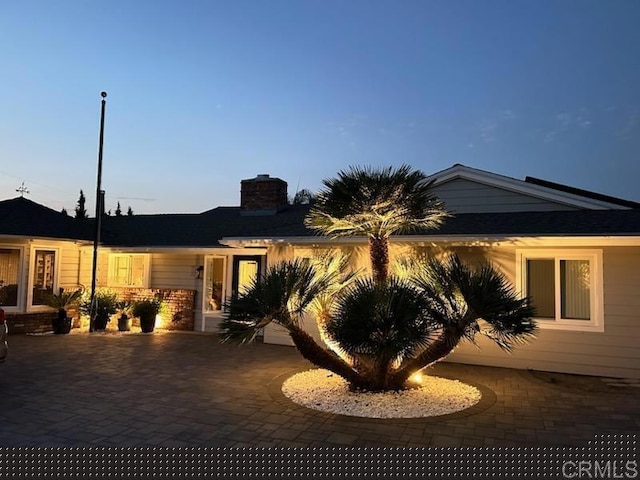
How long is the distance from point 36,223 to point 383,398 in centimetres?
1132

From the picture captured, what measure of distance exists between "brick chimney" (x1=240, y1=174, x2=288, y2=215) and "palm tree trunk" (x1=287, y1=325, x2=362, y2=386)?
9.51 m

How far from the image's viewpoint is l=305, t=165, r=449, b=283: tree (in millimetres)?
6762

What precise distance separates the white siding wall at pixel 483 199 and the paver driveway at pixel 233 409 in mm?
3648

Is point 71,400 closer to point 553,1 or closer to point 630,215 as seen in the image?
point 630,215

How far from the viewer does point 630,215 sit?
27.5 feet

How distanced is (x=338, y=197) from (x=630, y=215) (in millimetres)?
5817

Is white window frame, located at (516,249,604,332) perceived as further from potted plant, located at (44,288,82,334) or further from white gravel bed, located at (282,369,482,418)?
potted plant, located at (44,288,82,334)

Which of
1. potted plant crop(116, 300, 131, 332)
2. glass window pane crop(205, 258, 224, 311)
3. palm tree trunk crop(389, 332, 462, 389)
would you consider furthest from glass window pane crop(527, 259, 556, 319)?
potted plant crop(116, 300, 131, 332)

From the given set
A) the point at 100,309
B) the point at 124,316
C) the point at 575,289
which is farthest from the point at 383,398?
the point at 100,309

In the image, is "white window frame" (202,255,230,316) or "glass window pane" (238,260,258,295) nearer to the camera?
"glass window pane" (238,260,258,295)

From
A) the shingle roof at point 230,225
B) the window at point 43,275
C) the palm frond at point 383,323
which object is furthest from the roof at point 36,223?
the palm frond at point 383,323

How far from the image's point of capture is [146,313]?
12312 mm

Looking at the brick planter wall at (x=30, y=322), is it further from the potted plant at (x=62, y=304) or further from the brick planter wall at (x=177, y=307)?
the brick planter wall at (x=177, y=307)

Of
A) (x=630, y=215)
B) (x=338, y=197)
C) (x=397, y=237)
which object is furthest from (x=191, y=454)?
(x=630, y=215)
